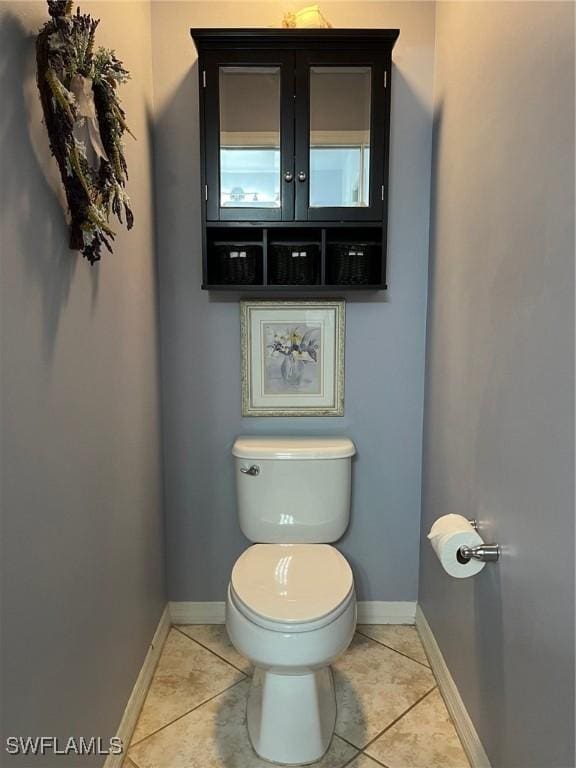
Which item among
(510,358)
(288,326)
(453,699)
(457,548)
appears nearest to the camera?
(510,358)

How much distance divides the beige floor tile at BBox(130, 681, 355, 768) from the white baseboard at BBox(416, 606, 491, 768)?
33 centimetres

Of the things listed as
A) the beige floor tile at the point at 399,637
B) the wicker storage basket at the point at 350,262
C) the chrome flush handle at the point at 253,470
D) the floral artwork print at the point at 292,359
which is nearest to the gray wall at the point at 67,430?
the chrome flush handle at the point at 253,470

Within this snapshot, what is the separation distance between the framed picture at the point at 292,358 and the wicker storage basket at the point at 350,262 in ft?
0.46

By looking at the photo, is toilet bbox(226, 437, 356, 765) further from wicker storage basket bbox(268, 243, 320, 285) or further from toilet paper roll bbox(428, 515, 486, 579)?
wicker storage basket bbox(268, 243, 320, 285)

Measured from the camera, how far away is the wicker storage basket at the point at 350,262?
209cm

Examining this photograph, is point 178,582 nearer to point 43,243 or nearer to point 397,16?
point 43,243

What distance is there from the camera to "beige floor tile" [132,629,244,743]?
6.19ft

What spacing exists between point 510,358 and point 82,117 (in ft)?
3.53

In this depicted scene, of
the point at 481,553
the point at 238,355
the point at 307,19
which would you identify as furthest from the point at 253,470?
the point at 307,19

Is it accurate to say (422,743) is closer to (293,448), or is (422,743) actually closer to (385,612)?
(385,612)

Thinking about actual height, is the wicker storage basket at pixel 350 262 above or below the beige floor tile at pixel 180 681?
above

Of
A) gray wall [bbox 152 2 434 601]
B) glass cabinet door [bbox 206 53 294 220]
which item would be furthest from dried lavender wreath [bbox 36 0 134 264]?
gray wall [bbox 152 2 434 601]

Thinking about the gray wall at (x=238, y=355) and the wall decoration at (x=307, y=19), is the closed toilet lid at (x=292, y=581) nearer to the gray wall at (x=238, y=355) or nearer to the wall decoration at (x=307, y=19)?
the gray wall at (x=238, y=355)

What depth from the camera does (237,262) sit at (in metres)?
2.09
